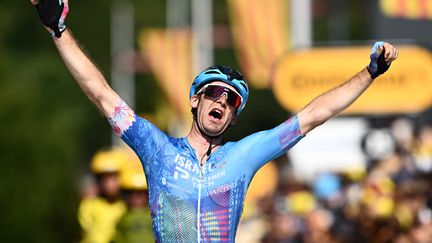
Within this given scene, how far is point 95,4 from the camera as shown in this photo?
77000 millimetres

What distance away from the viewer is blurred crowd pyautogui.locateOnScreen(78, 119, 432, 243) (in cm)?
1241

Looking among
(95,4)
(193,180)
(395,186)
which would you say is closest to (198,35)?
(95,4)

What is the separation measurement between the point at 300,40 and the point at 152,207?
70.8 feet

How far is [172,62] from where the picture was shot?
3778 centimetres

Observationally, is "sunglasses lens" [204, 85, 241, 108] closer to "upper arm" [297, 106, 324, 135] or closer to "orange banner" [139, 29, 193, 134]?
"upper arm" [297, 106, 324, 135]

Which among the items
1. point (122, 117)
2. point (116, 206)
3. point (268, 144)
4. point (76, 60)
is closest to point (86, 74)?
point (76, 60)

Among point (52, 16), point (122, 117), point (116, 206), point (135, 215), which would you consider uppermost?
point (52, 16)

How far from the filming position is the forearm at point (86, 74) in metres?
6.98

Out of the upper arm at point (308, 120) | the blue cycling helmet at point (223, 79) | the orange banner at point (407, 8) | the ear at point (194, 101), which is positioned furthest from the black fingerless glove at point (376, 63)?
the orange banner at point (407, 8)

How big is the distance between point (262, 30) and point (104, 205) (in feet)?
44.8

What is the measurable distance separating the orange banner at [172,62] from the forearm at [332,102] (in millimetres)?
29204

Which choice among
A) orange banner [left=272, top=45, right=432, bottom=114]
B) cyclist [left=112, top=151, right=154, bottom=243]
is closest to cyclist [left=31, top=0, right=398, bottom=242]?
cyclist [left=112, top=151, right=154, bottom=243]

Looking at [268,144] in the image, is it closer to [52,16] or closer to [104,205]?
[52,16]

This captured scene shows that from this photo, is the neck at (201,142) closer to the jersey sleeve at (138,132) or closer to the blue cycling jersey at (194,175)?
the blue cycling jersey at (194,175)
